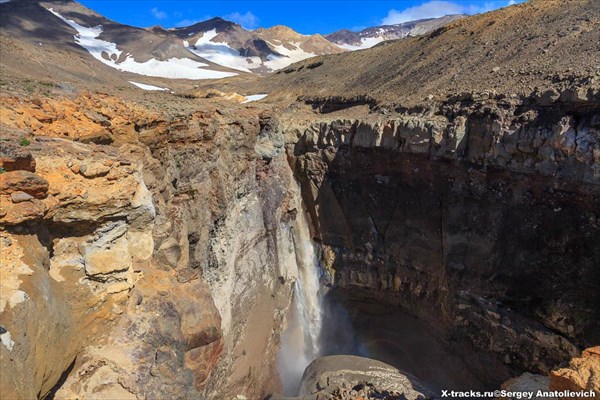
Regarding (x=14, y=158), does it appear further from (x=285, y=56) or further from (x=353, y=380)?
(x=285, y=56)

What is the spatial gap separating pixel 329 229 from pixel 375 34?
112 meters

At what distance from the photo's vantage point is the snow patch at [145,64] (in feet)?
185

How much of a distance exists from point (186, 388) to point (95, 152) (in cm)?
420

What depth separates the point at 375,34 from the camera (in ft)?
375

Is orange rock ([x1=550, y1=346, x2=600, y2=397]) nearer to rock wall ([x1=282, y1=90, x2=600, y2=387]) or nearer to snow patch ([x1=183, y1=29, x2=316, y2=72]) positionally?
rock wall ([x1=282, y1=90, x2=600, y2=387])

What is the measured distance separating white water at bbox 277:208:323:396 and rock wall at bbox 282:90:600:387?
27.9 inches

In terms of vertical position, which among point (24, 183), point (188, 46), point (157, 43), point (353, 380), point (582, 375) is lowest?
point (353, 380)

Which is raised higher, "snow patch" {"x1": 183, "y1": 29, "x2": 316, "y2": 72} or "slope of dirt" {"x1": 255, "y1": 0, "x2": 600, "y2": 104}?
"snow patch" {"x1": 183, "y1": 29, "x2": 316, "y2": 72}

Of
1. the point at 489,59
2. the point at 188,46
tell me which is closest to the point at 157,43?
the point at 188,46

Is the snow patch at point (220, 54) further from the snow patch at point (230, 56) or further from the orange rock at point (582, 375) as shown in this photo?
the orange rock at point (582, 375)

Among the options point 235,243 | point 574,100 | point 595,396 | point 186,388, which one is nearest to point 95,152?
point 186,388

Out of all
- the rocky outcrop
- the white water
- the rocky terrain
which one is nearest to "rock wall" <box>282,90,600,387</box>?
the rocky terrain

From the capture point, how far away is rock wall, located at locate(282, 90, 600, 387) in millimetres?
10492

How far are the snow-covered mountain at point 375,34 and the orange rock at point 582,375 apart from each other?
104m
